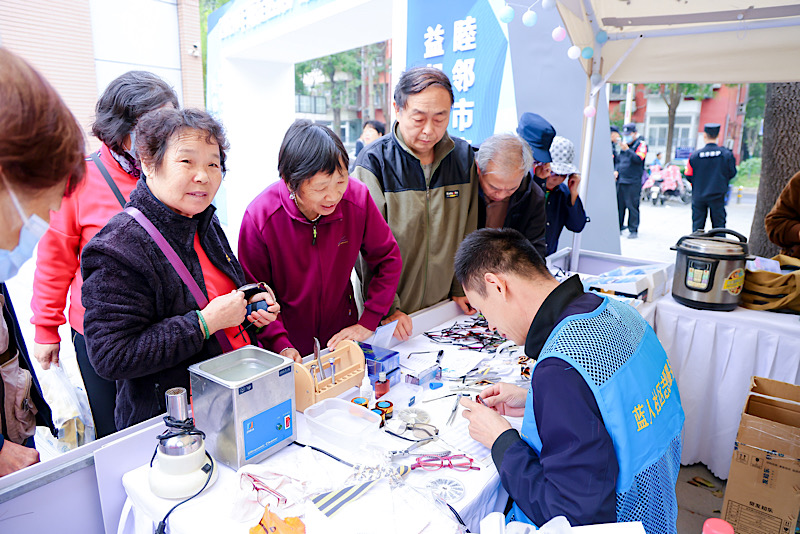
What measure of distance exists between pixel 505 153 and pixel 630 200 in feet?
23.5

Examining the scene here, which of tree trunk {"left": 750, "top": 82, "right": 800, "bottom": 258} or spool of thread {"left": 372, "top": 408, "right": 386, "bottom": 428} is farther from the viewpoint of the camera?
tree trunk {"left": 750, "top": 82, "right": 800, "bottom": 258}

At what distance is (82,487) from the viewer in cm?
115

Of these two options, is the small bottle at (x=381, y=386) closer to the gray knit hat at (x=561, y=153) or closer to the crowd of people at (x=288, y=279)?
the crowd of people at (x=288, y=279)

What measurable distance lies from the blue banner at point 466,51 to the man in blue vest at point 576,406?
334cm

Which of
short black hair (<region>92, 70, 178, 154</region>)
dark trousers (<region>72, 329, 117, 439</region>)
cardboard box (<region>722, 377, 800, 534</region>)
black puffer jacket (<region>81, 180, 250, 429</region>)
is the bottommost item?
cardboard box (<region>722, 377, 800, 534</region>)

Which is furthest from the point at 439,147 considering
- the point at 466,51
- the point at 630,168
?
the point at 630,168

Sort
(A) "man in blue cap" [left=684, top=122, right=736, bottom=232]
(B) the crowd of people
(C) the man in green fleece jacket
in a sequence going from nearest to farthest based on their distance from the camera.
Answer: (B) the crowd of people, (C) the man in green fleece jacket, (A) "man in blue cap" [left=684, top=122, right=736, bottom=232]

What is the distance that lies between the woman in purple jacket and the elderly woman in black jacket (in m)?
0.31

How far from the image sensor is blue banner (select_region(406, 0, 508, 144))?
4.21 metres

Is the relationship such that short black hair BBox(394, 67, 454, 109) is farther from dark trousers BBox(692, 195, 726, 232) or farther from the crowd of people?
dark trousers BBox(692, 195, 726, 232)

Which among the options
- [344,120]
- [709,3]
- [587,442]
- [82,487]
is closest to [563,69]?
[709,3]

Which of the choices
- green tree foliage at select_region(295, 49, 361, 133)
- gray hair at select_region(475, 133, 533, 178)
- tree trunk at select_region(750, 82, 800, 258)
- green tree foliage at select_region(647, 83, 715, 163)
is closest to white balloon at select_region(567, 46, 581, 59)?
gray hair at select_region(475, 133, 533, 178)

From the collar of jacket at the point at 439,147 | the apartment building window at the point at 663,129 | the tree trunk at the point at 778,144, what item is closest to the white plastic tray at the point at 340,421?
the collar of jacket at the point at 439,147

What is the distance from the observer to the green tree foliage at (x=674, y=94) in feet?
49.2
